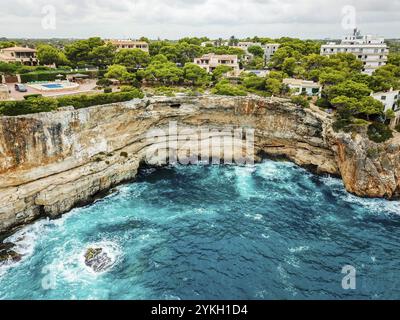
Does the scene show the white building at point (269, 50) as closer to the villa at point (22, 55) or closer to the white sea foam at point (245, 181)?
the white sea foam at point (245, 181)

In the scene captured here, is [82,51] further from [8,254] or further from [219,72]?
[8,254]

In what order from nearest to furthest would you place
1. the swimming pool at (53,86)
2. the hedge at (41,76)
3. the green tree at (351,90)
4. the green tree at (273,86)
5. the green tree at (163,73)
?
1. the green tree at (351,90)
2. the swimming pool at (53,86)
3. the green tree at (273,86)
4. the hedge at (41,76)
5. the green tree at (163,73)

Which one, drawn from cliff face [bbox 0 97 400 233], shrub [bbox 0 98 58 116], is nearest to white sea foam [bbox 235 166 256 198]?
cliff face [bbox 0 97 400 233]

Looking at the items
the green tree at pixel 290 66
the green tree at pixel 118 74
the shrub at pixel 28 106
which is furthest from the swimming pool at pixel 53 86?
the green tree at pixel 290 66

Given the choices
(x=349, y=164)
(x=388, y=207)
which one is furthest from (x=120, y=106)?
(x=388, y=207)

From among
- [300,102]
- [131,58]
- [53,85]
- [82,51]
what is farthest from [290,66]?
[53,85]

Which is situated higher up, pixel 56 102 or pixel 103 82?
pixel 103 82

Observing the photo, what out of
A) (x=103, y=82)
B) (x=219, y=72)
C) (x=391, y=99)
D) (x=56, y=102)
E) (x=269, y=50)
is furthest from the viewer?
(x=269, y=50)
